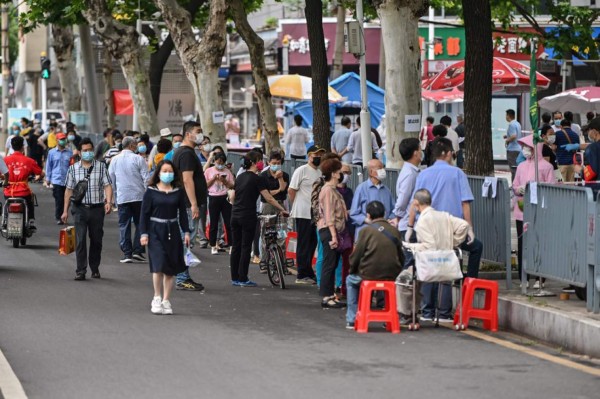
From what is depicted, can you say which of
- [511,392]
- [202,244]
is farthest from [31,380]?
[202,244]

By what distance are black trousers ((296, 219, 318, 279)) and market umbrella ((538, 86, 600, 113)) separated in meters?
7.30

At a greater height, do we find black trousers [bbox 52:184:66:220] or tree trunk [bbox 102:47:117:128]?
tree trunk [bbox 102:47:117:128]

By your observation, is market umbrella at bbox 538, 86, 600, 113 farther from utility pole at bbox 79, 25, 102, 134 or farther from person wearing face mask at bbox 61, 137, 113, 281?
utility pole at bbox 79, 25, 102, 134

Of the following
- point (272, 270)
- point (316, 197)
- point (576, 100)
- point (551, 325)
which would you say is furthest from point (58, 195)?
point (551, 325)

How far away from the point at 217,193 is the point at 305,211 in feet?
14.7

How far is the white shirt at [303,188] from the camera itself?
18.1 m

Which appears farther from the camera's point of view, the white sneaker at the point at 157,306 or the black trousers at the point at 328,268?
the black trousers at the point at 328,268

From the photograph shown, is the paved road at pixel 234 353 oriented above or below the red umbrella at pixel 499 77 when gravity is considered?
below

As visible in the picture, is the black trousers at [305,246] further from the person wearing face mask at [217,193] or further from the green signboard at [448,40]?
the green signboard at [448,40]

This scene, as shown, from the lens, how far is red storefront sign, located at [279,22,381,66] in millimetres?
55562

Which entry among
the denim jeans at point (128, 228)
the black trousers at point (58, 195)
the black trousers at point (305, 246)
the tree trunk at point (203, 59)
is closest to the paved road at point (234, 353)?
the black trousers at point (305, 246)

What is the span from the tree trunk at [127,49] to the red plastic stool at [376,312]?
2276 cm

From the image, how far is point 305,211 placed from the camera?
18.1 m

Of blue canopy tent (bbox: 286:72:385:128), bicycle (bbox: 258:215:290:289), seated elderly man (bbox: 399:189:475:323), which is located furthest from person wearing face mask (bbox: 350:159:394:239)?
blue canopy tent (bbox: 286:72:385:128)
